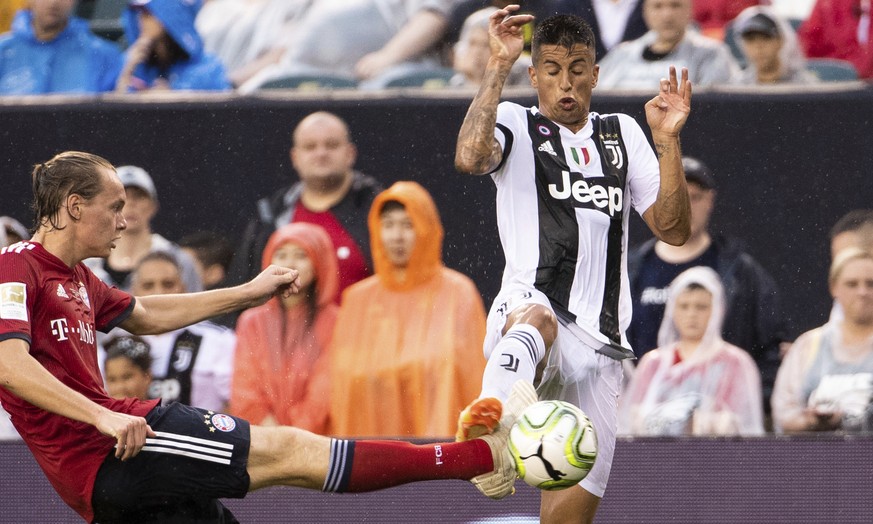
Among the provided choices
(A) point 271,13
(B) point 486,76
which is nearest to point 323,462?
(B) point 486,76

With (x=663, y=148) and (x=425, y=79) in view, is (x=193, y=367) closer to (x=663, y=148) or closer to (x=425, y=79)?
(x=425, y=79)

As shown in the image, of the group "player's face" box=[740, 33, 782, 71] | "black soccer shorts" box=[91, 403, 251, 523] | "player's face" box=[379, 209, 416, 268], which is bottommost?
"black soccer shorts" box=[91, 403, 251, 523]

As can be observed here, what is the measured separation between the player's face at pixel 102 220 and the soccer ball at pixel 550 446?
5.13 ft

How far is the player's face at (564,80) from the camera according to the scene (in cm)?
533

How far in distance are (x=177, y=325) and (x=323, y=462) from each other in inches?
34.9

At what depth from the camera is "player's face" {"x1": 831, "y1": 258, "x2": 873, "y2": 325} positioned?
277 inches

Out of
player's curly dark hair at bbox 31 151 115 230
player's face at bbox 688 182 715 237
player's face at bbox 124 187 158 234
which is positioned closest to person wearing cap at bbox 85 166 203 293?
player's face at bbox 124 187 158 234

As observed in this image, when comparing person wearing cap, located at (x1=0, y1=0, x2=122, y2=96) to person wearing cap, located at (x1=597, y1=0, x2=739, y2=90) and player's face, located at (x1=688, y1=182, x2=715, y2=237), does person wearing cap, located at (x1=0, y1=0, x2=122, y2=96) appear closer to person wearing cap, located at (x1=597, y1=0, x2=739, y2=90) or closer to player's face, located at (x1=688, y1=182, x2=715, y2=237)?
person wearing cap, located at (x1=597, y1=0, x2=739, y2=90)

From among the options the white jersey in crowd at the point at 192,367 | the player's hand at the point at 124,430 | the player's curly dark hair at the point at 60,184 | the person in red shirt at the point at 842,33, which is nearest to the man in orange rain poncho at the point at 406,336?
the white jersey in crowd at the point at 192,367

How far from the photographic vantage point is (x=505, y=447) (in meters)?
4.94

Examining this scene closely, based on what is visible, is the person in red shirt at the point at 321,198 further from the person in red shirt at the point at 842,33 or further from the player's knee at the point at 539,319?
the person in red shirt at the point at 842,33

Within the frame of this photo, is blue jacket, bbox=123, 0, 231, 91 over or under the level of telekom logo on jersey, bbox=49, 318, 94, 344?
over

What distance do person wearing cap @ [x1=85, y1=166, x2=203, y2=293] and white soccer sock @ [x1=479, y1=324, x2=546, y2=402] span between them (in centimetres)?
309

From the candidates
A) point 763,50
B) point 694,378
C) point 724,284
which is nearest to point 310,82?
point 763,50
